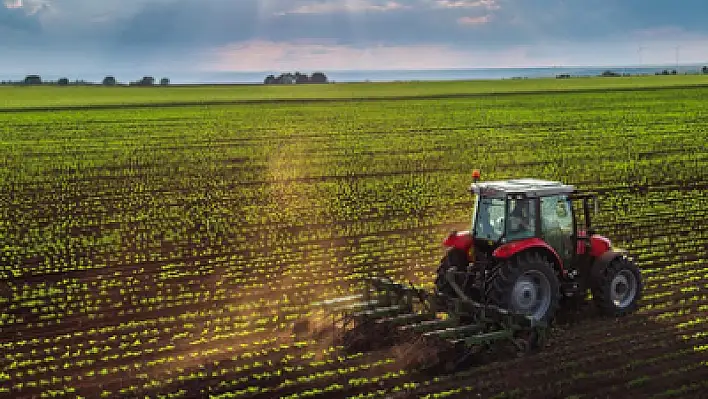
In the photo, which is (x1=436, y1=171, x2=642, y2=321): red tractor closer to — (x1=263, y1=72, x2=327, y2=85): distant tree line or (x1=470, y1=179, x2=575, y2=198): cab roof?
(x1=470, y1=179, x2=575, y2=198): cab roof

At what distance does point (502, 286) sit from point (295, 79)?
16069 cm

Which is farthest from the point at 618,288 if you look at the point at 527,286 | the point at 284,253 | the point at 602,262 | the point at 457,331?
the point at 284,253

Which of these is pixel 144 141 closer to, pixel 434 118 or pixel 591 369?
pixel 434 118

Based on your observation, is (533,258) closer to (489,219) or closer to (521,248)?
(521,248)

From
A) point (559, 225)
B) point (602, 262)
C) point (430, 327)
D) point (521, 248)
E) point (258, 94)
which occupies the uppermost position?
point (258, 94)

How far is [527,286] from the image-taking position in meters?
12.0

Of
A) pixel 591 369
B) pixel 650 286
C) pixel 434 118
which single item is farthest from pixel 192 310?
pixel 434 118

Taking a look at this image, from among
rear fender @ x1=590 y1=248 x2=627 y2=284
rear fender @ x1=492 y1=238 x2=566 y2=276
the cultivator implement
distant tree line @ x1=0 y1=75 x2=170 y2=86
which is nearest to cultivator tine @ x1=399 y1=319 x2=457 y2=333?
the cultivator implement

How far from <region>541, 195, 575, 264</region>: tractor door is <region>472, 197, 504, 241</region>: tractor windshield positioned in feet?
2.09

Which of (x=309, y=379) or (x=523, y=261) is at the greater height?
(x=523, y=261)

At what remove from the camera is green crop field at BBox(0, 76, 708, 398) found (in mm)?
10898

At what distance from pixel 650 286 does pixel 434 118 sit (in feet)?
137

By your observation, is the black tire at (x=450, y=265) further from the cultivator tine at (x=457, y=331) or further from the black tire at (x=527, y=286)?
the cultivator tine at (x=457, y=331)

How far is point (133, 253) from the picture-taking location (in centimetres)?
1803
